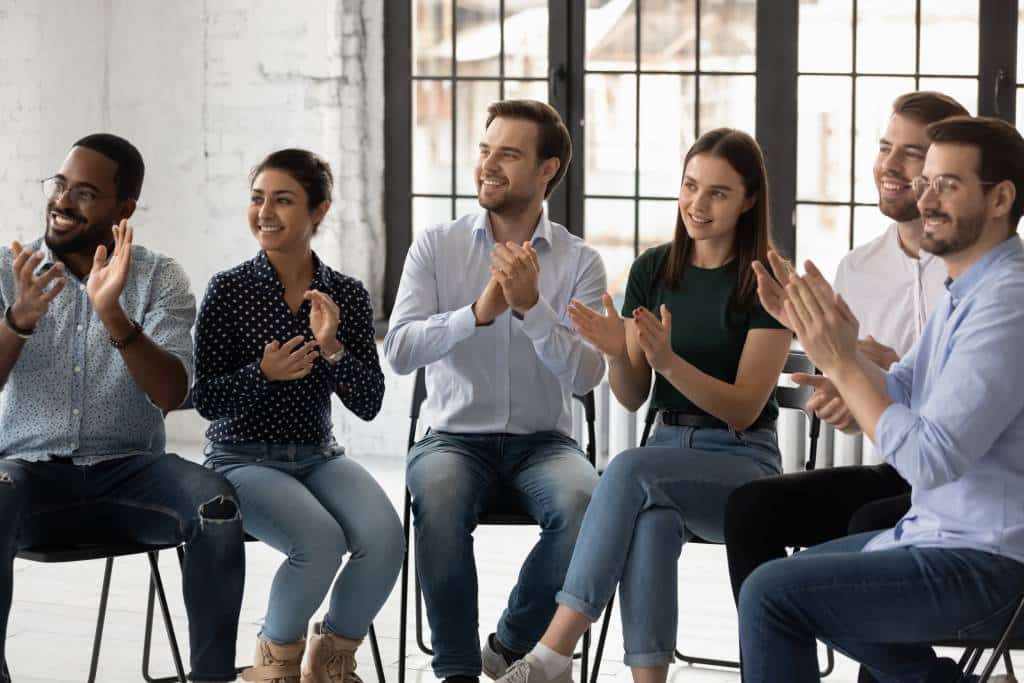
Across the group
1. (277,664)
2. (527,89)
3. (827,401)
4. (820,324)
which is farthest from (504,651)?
(527,89)

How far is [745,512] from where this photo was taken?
2.87 m

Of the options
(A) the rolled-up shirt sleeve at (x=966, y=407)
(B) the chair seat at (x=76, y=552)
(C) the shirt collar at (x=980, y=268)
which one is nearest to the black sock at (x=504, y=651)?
(B) the chair seat at (x=76, y=552)

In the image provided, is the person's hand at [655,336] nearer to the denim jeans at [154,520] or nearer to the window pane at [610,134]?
the denim jeans at [154,520]

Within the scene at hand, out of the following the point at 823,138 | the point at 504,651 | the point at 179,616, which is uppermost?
the point at 823,138

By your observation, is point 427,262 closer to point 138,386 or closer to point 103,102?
point 138,386

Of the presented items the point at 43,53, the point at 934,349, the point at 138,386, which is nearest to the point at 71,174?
the point at 138,386

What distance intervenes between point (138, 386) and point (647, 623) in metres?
1.18

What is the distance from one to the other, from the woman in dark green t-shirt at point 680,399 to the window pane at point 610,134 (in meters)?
2.71

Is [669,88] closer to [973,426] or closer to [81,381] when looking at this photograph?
[81,381]

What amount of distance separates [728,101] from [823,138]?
0.40 metres

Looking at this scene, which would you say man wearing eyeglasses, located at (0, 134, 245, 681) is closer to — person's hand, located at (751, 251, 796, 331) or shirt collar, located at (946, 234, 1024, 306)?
person's hand, located at (751, 251, 796, 331)

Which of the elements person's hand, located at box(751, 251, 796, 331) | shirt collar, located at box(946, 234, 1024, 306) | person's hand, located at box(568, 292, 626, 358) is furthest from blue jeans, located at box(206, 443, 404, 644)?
shirt collar, located at box(946, 234, 1024, 306)

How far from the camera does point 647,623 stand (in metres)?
2.94

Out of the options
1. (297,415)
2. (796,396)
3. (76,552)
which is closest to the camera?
(76,552)
